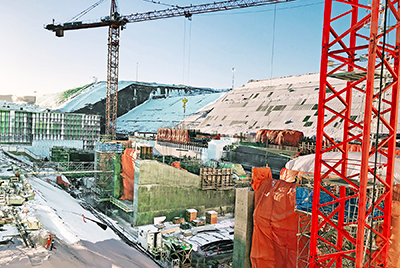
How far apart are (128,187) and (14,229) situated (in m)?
16.1

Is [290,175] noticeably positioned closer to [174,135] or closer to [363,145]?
[363,145]

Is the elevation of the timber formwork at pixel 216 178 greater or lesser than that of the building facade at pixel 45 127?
lesser

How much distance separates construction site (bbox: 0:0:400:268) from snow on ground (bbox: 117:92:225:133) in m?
0.58

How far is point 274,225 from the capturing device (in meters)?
11.3

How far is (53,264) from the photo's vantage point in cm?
565

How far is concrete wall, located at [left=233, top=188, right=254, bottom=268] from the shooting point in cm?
1211

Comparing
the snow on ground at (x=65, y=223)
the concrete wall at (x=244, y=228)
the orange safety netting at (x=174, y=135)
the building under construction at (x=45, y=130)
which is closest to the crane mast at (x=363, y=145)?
the concrete wall at (x=244, y=228)

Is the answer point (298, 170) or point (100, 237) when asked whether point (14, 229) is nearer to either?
point (100, 237)

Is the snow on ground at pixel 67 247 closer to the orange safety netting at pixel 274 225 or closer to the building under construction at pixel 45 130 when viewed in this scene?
the orange safety netting at pixel 274 225

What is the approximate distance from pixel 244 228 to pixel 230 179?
905cm

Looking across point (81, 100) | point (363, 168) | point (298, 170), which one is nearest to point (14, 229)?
point (363, 168)

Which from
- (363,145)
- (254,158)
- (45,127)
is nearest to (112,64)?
(45,127)

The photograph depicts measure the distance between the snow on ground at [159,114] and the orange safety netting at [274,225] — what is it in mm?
37056

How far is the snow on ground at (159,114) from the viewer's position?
51188 mm
